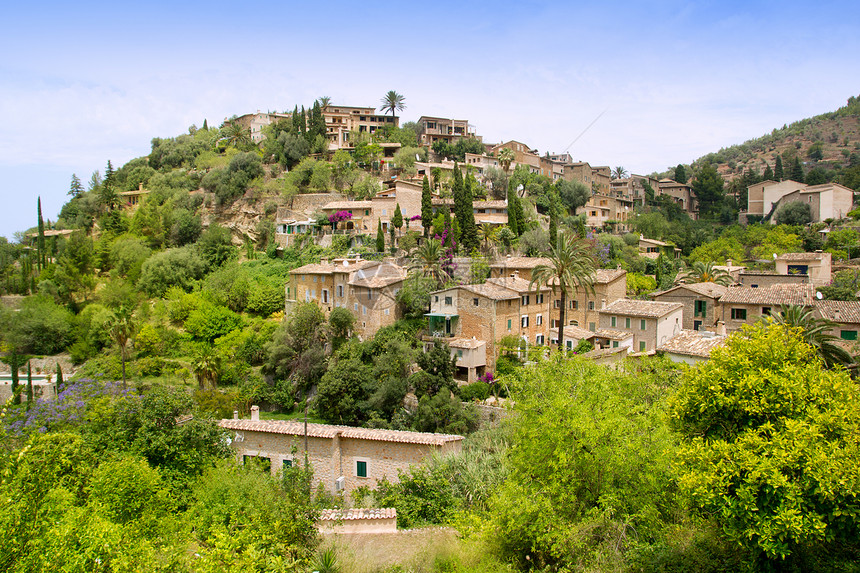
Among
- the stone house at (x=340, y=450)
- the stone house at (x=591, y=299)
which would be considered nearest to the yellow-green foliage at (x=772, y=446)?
the stone house at (x=340, y=450)

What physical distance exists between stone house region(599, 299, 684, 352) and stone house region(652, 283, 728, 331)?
2.03 meters

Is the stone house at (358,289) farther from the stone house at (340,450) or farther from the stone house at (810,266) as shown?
the stone house at (810,266)

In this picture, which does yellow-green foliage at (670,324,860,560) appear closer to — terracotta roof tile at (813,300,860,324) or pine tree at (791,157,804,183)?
terracotta roof tile at (813,300,860,324)

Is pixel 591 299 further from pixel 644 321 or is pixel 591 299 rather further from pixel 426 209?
pixel 426 209

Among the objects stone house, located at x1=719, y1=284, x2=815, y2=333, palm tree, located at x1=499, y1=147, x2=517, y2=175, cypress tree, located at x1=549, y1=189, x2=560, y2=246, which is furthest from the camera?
palm tree, located at x1=499, y1=147, x2=517, y2=175

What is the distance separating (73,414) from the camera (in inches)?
965

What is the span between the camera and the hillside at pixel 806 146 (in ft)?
341

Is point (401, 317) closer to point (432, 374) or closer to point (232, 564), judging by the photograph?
point (432, 374)

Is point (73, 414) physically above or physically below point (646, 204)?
below

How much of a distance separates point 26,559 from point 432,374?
2240 centimetres

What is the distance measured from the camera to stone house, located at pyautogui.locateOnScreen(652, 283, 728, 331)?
33.7 meters

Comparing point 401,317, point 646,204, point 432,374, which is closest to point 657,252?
point 646,204

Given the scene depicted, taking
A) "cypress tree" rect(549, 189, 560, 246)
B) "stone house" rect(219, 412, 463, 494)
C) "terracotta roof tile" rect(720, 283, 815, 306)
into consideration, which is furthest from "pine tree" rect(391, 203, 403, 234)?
"stone house" rect(219, 412, 463, 494)

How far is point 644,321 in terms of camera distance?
101 feet
